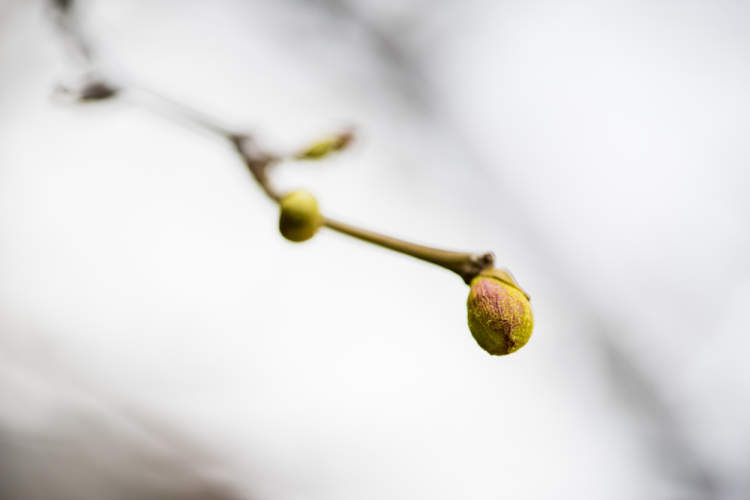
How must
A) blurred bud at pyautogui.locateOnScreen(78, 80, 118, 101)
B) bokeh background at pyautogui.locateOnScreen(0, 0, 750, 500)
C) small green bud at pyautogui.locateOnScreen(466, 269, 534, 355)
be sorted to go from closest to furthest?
small green bud at pyautogui.locateOnScreen(466, 269, 534, 355) → blurred bud at pyautogui.locateOnScreen(78, 80, 118, 101) → bokeh background at pyautogui.locateOnScreen(0, 0, 750, 500)

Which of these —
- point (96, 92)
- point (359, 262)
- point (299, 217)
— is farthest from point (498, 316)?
point (359, 262)

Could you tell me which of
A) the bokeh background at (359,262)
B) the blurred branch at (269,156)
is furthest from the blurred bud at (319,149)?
the bokeh background at (359,262)

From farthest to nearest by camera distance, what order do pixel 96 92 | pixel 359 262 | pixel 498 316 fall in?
pixel 359 262
pixel 96 92
pixel 498 316

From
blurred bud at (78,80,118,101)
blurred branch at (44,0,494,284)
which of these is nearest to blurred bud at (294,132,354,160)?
blurred branch at (44,0,494,284)

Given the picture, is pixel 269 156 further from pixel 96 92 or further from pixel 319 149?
pixel 96 92

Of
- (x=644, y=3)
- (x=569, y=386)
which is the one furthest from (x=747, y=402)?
(x=644, y=3)

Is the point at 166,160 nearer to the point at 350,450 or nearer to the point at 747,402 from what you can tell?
the point at 350,450

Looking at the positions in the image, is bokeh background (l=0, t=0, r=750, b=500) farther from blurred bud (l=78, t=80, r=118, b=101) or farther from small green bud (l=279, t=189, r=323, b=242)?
small green bud (l=279, t=189, r=323, b=242)
